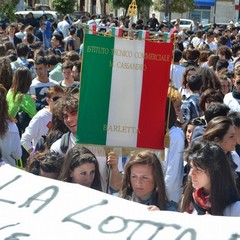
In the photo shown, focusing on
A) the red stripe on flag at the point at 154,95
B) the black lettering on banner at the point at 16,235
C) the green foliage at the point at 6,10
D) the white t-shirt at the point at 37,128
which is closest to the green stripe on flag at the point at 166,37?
the red stripe on flag at the point at 154,95

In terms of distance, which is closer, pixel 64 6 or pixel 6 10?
pixel 6 10

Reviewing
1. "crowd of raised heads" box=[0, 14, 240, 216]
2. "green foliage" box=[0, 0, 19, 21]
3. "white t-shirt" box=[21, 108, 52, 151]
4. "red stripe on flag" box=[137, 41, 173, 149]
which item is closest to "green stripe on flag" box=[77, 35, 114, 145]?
"crowd of raised heads" box=[0, 14, 240, 216]

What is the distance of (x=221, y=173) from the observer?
3.88 m

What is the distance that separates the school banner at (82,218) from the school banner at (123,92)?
1.38 metres

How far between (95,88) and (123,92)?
194mm

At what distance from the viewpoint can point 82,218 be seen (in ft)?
10.3

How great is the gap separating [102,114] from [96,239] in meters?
1.81

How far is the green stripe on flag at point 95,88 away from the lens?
15.5ft

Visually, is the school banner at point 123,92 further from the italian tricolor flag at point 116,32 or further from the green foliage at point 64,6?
the green foliage at point 64,6

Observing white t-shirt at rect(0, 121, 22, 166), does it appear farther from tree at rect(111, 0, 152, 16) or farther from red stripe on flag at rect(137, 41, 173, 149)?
tree at rect(111, 0, 152, 16)

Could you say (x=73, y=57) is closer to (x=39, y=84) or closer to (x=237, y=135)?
(x=39, y=84)

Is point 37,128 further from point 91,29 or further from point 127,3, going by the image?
point 127,3

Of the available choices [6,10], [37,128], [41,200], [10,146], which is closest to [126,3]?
[6,10]

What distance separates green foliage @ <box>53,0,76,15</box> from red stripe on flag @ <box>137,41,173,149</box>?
37314 mm
